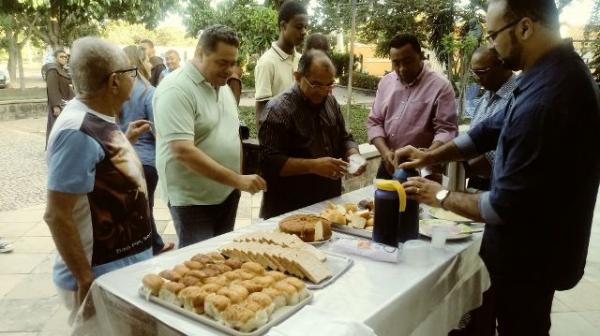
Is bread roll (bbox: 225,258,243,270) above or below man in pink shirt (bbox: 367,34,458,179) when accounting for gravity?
below

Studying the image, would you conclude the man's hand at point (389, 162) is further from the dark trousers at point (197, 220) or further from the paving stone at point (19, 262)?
the paving stone at point (19, 262)

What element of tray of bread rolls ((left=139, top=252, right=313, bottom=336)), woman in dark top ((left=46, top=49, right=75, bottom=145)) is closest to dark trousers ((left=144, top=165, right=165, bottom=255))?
tray of bread rolls ((left=139, top=252, right=313, bottom=336))

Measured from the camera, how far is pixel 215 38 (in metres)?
2.49

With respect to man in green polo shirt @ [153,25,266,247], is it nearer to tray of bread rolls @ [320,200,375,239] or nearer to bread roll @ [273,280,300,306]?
tray of bread rolls @ [320,200,375,239]

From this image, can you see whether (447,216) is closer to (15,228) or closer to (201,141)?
(201,141)

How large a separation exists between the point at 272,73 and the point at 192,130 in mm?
1759

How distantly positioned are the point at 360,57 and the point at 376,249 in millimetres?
22662

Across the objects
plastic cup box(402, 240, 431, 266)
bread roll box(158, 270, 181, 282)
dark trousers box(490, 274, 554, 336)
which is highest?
bread roll box(158, 270, 181, 282)

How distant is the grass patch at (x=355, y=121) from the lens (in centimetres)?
909

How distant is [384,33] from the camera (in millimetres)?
15953

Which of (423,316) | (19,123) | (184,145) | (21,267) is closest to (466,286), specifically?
(423,316)

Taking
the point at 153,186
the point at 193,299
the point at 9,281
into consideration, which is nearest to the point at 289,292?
the point at 193,299

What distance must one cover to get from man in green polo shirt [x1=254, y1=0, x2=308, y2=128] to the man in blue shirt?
2.40m

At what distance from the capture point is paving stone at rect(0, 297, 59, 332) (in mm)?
3094
